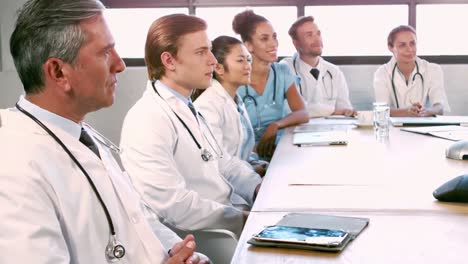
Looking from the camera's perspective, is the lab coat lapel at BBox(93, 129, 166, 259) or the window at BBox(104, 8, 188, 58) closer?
the lab coat lapel at BBox(93, 129, 166, 259)

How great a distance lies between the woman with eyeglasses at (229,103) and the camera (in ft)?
8.91

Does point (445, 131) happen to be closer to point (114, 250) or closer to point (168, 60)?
point (168, 60)

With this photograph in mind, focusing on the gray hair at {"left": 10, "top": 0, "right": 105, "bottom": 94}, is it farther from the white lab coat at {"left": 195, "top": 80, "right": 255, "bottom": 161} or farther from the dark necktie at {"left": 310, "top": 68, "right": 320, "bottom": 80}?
the dark necktie at {"left": 310, "top": 68, "right": 320, "bottom": 80}

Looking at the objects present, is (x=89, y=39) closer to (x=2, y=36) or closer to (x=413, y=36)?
(x=413, y=36)

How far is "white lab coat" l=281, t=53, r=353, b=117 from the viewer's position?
4.47 meters

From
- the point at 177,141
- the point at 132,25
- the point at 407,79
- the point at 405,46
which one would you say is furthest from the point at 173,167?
the point at 132,25

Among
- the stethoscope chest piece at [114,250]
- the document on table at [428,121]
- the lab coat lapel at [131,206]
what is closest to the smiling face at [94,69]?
the lab coat lapel at [131,206]

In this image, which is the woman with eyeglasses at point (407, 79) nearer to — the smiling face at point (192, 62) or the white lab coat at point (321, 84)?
the white lab coat at point (321, 84)

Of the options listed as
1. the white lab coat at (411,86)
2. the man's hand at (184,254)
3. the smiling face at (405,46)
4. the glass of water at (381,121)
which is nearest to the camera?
the man's hand at (184,254)

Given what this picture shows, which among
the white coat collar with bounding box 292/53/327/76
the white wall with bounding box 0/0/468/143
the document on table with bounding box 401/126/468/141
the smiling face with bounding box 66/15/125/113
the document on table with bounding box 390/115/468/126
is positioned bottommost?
the white wall with bounding box 0/0/468/143

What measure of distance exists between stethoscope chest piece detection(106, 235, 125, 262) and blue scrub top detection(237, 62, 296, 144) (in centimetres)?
247

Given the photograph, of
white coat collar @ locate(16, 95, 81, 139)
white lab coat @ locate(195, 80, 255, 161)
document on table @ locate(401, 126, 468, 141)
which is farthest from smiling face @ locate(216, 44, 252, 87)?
white coat collar @ locate(16, 95, 81, 139)

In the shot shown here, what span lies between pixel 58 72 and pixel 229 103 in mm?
1702

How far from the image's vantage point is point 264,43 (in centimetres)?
369
